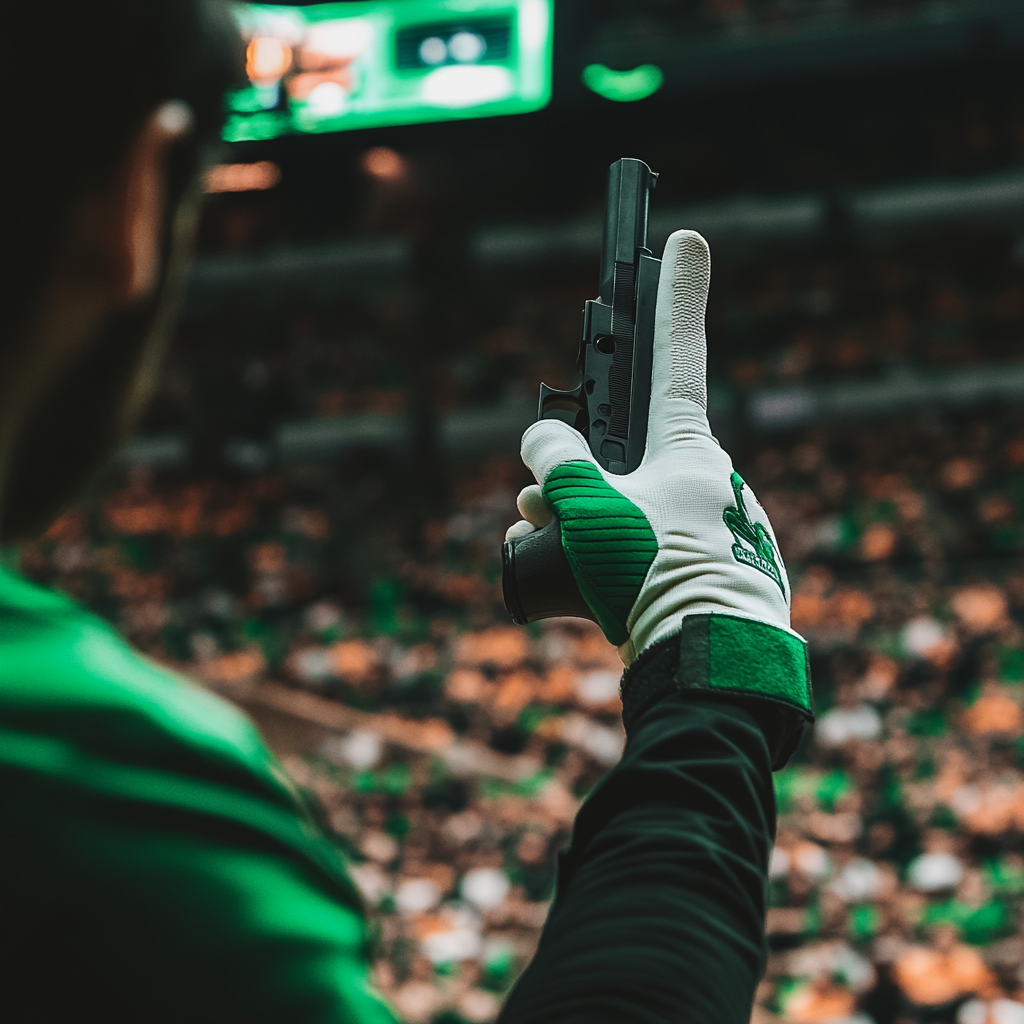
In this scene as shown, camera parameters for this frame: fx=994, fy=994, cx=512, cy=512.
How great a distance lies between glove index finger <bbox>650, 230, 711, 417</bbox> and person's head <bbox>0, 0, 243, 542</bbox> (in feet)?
1.79

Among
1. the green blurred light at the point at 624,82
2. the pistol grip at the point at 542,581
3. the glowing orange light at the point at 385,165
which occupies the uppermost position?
the glowing orange light at the point at 385,165

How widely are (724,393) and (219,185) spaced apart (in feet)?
13.9

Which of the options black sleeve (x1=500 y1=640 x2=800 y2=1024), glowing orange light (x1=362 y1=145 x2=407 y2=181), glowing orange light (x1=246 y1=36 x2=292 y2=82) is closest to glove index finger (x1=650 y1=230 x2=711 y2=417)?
black sleeve (x1=500 y1=640 x2=800 y2=1024)

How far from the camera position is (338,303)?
783cm

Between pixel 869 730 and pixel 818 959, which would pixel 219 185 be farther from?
pixel 818 959

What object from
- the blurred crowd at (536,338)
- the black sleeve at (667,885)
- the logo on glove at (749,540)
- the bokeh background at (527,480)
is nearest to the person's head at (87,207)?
the black sleeve at (667,885)

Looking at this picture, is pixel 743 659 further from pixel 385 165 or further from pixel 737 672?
pixel 385 165

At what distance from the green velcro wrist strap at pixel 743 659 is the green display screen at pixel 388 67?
20.0 feet

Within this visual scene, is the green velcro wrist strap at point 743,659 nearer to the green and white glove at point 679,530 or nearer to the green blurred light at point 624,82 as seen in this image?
the green and white glove at point 679,530

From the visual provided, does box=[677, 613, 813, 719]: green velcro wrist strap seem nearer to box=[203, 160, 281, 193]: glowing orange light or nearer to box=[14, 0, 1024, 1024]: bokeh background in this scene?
box=[14, 0, 1024, 1024]: bokeh background

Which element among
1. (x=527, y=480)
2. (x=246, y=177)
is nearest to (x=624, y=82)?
(x=527, y=480)

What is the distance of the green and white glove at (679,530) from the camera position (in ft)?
2.21

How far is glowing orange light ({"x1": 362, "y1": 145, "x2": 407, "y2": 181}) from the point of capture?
24.8ft

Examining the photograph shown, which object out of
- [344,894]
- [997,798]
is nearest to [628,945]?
[344,894]
